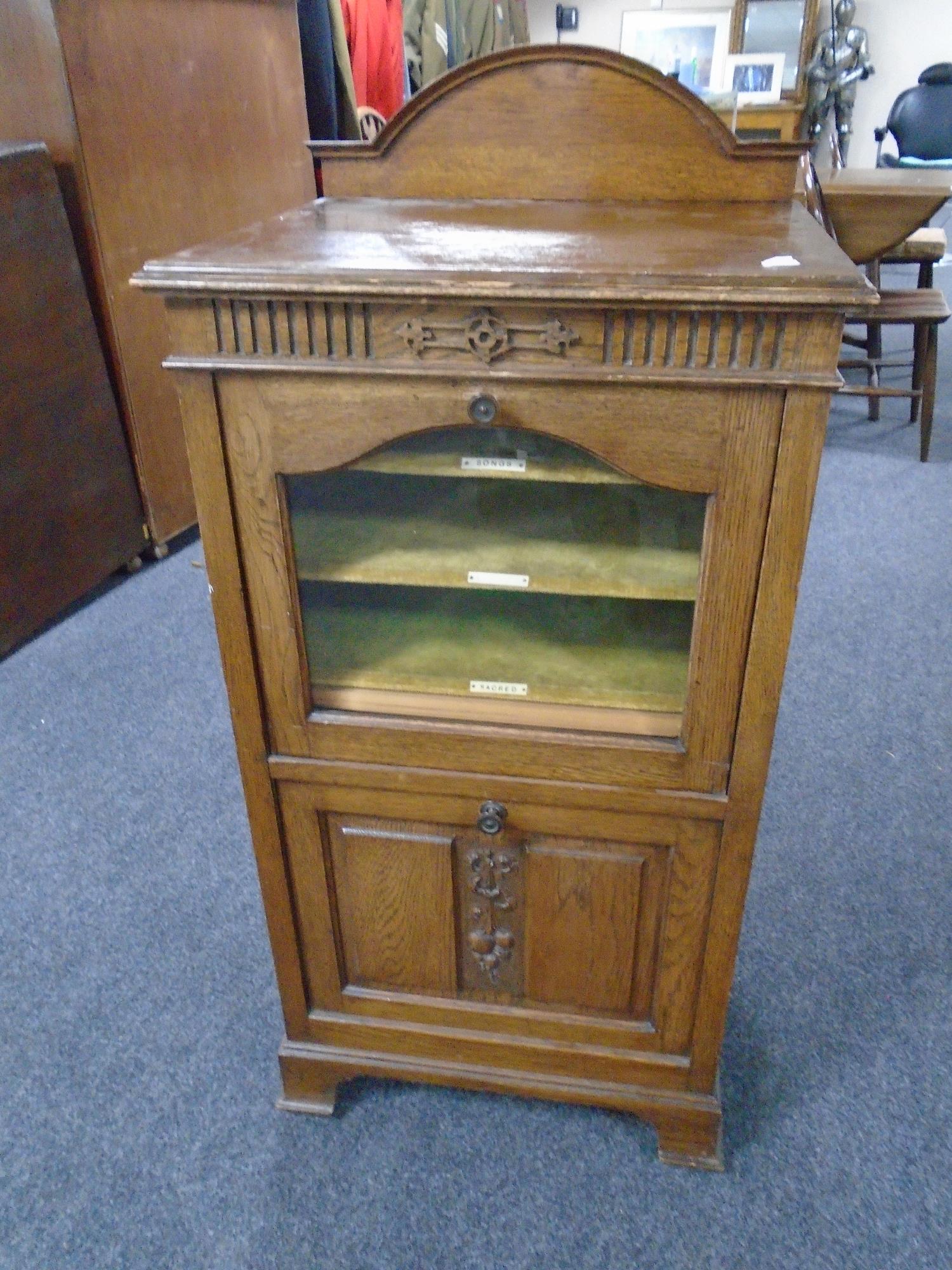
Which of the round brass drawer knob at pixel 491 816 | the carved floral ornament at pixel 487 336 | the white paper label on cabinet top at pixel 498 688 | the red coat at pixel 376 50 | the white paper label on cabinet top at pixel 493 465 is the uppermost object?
the red coat at pixel 376 50

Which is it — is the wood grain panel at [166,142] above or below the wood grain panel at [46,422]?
above

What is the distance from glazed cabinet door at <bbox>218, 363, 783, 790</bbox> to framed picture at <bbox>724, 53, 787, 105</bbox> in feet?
17.5

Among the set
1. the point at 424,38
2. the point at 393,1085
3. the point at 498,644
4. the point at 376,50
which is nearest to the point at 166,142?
the point at 376,50

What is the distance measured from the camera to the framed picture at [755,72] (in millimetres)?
5234

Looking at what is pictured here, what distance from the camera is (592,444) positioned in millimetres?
766

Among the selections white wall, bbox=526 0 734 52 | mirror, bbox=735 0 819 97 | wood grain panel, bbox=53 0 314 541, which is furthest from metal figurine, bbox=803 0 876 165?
wood grain panel, bbox=53 0 314 541

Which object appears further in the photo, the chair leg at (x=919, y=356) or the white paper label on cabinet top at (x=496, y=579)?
the chair leg at (x=919, y=356)

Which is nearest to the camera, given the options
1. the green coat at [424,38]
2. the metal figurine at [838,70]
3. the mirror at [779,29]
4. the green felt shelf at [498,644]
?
the green felt shelf at [498,644]

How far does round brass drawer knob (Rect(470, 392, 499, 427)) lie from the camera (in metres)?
0.75

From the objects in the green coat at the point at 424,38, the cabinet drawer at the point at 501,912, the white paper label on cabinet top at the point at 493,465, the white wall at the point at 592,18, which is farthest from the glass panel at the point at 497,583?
the white wall at the point at 592,18

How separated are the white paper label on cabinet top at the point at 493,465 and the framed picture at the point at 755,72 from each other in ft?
17.7

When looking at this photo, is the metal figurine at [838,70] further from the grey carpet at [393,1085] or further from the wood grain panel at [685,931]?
the wood grain panel at [685,931]

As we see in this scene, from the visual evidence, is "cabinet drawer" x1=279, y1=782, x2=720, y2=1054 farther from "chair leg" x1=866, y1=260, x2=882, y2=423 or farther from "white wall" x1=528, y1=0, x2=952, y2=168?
"white wall" x1=528, y1=0, x2=952, y2=168

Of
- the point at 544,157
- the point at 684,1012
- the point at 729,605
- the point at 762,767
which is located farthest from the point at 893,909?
the point at 544,157
